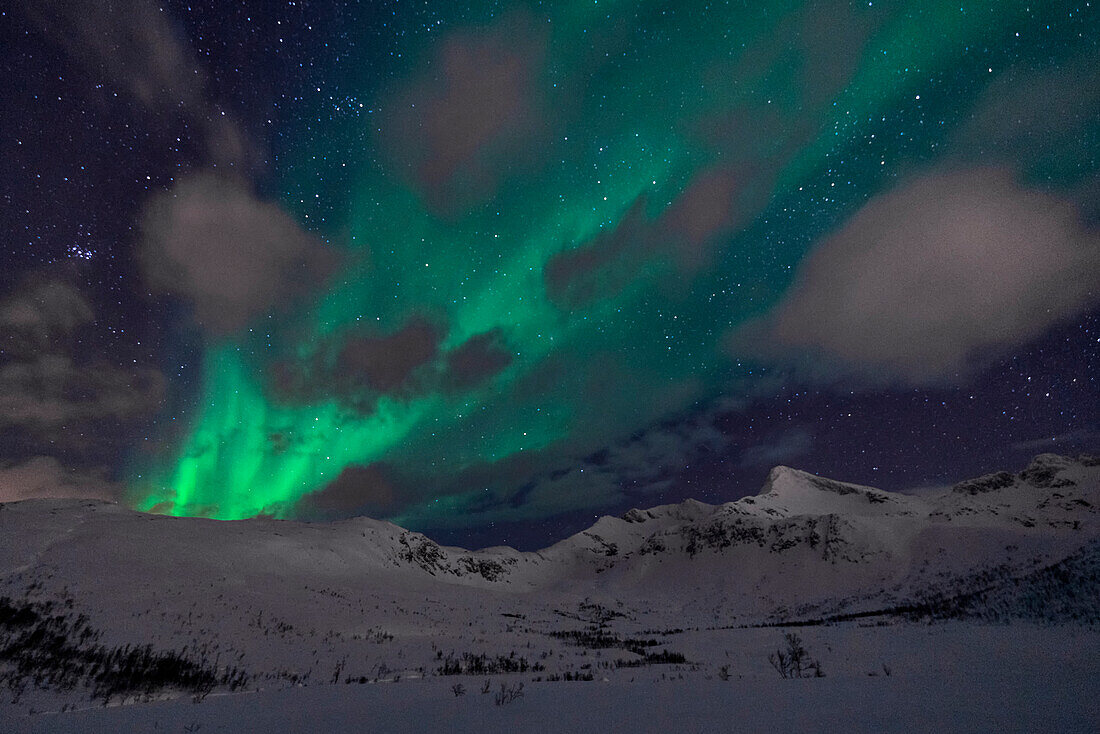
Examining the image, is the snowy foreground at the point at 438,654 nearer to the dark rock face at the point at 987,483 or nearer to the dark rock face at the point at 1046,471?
the dark rock face at the point at 1046,471

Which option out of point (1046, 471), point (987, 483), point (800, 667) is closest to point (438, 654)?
point (800, 667)

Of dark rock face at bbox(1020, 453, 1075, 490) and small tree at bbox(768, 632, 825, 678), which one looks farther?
dark rock face at bbox(1020, 453, 1075, 490)

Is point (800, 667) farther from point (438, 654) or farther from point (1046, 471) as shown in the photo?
point (1046, 471)

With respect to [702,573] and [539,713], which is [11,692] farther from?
[702,573]

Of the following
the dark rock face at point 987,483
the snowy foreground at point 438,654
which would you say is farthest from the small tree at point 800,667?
the dark rock face at point 987,483

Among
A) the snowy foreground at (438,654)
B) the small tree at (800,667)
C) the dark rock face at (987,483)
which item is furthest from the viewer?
Result: the dark rock face at (987,483)

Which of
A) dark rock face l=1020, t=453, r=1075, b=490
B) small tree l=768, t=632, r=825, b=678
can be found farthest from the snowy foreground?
dark rock face l=1020, t=453, r=1075, b=490

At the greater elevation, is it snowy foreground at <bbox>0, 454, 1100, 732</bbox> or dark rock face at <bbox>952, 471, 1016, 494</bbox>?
dark rock face at <bbox>952, 471, 1016, 494</bbox>

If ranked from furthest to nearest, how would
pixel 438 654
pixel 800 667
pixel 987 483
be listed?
pixel 987 483
pixel 438 654
pixel 800 667

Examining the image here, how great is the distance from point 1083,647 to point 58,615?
82.9 ft

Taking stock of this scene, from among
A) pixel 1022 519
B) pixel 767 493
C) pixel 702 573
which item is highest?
pixel 767 493

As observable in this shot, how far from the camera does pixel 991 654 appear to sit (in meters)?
7.75

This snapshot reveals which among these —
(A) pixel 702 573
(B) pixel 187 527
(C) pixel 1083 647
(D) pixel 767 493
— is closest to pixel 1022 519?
(D) pixel 767 493

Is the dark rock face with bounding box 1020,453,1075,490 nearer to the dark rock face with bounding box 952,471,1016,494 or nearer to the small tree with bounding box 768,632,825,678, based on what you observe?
the dark rock face with bounding box 952,471,1016,494
